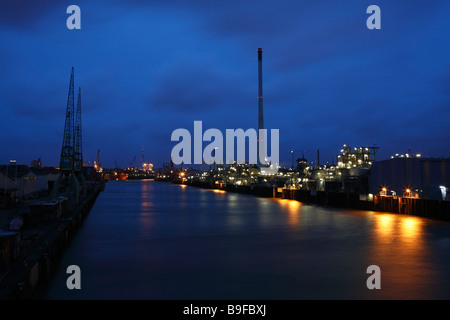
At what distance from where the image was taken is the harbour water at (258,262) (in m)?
14.1

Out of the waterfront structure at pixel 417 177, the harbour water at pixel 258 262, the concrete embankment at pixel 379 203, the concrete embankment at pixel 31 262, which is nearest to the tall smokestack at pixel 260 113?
the concrete embankment at pixel 379 203

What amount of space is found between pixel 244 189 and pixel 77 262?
89243mm

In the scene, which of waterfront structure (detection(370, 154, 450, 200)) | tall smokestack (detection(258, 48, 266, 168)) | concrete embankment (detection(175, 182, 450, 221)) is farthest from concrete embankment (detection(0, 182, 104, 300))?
tall smokestack (detection(258, 48, 266, 168))

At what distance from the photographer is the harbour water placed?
14.1m

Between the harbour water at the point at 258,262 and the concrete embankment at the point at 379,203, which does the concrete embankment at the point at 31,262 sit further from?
the concrete embankment at the point at 379,203

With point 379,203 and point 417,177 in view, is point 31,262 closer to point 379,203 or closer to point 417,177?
point 379,203

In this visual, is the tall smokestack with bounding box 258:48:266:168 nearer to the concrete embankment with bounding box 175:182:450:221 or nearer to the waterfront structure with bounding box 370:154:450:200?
the concrete embankment with bounding box 175:182:450:221

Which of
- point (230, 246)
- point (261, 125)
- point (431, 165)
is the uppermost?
point (261, 125)

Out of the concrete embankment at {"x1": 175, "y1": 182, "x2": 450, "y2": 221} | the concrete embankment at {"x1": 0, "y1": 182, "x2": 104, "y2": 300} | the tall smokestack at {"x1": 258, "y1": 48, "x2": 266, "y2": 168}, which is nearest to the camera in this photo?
the concrete embankment at {"x1": 0, "y1": 182, "x2": 104, "y2": 300}

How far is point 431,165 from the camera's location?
146 ft

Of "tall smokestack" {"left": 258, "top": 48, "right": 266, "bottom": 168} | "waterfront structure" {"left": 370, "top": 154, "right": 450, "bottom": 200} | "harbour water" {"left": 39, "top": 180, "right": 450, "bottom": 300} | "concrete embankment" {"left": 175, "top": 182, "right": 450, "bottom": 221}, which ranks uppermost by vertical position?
"tall smokestack" {"left": 258, "top": 48, "right": 266, "bottom": 168}
